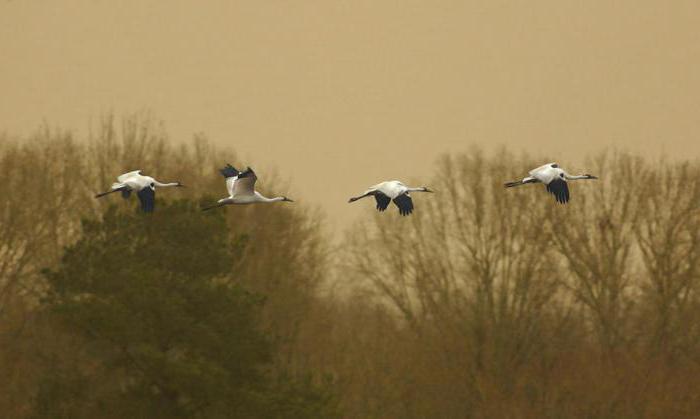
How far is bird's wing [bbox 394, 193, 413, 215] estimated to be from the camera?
18656mm

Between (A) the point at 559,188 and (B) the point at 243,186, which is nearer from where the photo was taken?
(B) the point at 243,186

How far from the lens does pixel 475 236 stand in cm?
4831

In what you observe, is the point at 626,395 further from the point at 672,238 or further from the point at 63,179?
the point at 63,179

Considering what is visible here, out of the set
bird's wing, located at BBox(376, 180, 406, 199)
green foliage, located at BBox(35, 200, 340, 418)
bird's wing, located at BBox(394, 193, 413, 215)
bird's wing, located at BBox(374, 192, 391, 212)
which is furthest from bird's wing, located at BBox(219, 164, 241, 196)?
green foliage, located at BBox(35, 200, 340, 418)

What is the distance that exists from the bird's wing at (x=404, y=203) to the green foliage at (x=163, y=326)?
11.9 m

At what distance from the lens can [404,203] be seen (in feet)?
61.5

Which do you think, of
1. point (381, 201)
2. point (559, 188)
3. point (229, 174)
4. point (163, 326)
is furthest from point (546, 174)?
point (163, 326)

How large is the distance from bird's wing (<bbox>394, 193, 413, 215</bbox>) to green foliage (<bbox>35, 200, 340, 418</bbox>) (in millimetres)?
11856

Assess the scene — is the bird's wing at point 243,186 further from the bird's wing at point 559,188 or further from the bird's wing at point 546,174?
the bird's wing at point 559,188

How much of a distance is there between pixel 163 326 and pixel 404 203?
44.0 feet

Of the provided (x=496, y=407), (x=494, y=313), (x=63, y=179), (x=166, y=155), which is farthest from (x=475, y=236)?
(x=63, y=179)

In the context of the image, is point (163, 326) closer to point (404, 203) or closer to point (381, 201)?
point (381, 201)

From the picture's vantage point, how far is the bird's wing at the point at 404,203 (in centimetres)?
1866

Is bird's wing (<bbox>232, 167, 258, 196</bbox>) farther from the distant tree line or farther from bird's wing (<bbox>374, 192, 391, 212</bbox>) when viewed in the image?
the distant tree line
